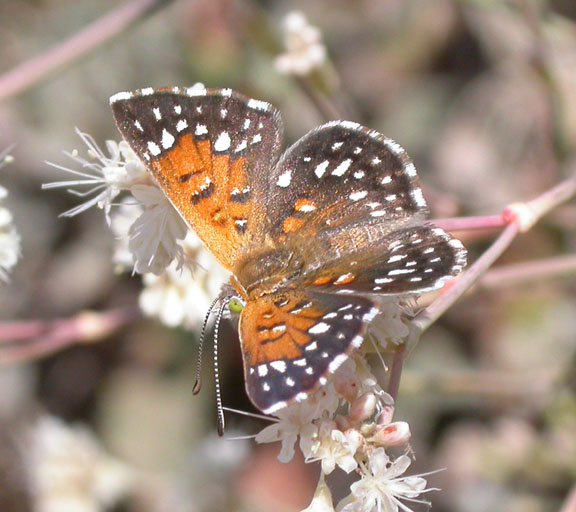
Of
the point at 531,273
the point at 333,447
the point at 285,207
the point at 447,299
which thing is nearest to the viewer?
the point at 333,447

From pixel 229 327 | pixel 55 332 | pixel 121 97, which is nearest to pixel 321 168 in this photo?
pixel 121 97

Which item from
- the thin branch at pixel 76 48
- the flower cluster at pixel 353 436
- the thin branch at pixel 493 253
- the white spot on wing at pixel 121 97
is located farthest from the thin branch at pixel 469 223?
the thin branch at pixel 76 48

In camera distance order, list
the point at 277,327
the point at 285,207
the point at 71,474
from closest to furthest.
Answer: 1. the point at 277,327
2. the point at 285,207
3. the point at 71,474

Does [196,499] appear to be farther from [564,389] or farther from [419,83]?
[419,83]

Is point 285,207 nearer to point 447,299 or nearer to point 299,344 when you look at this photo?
point 447,299

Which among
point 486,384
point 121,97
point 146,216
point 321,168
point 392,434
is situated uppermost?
point 121,97

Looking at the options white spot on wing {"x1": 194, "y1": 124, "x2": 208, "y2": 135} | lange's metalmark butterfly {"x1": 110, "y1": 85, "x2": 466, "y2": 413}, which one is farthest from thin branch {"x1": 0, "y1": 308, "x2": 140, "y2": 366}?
white spot on wing {"x1": 194, "y1": 124, "x2": 208, "y2": 135}

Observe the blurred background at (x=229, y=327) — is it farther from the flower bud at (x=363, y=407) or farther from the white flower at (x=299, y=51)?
the flower bud at (x=363, y=407)
